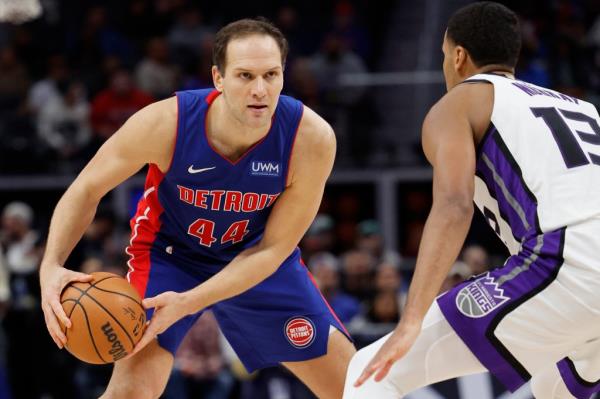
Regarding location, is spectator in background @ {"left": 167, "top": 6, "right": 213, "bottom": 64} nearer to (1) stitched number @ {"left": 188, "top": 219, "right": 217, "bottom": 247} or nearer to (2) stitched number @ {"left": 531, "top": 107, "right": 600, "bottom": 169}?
(1) stitched number @ {"left": 188, "top": 219, "right": 217, "bottom": 247}

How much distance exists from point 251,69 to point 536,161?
1323 millimetres

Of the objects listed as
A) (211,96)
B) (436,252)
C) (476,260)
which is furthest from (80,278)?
(476,260)

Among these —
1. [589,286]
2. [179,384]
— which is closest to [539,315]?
[589,286]

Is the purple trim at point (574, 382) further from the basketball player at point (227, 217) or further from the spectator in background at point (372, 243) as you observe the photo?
the spectator in background at point (372, 243)

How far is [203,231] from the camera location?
16.9 ft

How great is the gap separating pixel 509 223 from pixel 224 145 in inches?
56.1

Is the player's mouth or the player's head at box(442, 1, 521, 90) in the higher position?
the player's head at box(442, 1, 521, 90)

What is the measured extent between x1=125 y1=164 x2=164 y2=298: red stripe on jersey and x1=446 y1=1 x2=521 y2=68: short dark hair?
167 centimetres

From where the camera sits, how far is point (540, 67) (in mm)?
12273

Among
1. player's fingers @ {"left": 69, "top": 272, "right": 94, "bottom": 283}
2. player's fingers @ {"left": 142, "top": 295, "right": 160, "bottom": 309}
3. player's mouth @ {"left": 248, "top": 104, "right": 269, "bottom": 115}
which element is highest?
player's mouth @ {"left": 248, "top": 104, "right": 269, "bottom": 115}

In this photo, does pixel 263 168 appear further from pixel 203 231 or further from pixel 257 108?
pixel 203 231

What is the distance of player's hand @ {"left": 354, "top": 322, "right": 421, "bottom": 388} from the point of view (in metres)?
3.95

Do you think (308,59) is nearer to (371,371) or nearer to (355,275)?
(355,275)

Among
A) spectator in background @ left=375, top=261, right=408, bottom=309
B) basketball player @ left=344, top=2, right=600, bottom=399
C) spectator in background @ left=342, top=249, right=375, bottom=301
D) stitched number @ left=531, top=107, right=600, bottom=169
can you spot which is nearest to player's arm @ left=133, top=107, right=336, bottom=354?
basketball player @ left=344, top=2, right=600, bottom=399
